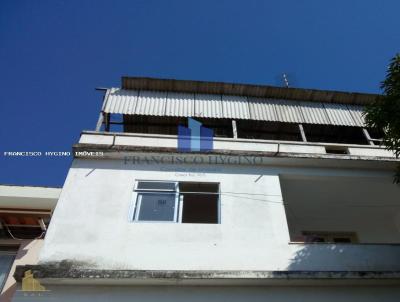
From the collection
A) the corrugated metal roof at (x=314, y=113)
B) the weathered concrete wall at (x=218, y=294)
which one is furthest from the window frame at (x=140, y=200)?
the corrugated metal roof at (x=314, y=113)

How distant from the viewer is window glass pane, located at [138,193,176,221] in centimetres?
779

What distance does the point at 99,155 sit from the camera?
880 centimetres

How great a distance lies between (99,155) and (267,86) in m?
6.89

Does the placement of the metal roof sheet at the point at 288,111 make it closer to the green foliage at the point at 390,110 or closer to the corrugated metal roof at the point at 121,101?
the green foliage at the point at 390,110

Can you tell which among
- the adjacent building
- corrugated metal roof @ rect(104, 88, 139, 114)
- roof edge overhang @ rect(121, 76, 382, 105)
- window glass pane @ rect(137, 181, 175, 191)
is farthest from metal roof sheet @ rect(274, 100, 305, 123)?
the adjacent building

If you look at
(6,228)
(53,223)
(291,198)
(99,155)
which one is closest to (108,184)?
(99,155)

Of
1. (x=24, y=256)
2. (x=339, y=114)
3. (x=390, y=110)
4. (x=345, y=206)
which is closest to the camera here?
(x=390, y=110)

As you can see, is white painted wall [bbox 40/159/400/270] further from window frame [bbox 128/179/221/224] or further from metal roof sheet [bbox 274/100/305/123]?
metal roof sheet [bbox 274/100/305/123]

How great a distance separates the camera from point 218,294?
6.56 metres

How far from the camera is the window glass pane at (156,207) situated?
25.6 feet

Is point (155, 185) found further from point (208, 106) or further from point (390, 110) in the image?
point (390, 110)

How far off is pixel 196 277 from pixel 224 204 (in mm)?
2227

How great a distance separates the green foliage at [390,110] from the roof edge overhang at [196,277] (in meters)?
3.13

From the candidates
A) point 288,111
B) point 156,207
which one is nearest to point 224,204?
point 156,207
